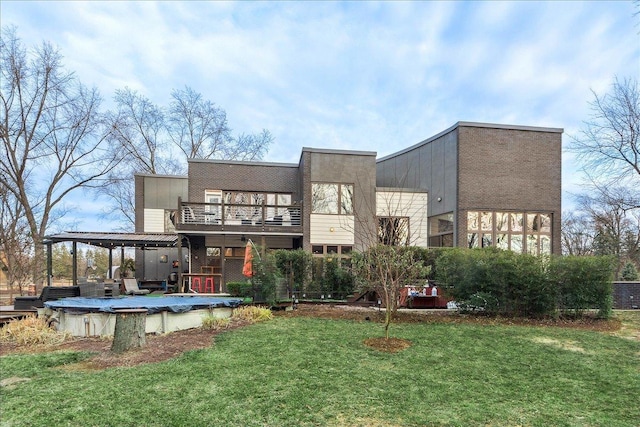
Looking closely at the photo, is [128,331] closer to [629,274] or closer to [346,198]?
[346,198]

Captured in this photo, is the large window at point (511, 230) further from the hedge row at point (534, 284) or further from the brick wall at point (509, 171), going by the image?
the hedge row at point (534, 284)

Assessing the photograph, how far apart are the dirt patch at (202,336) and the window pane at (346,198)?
667 centimetres

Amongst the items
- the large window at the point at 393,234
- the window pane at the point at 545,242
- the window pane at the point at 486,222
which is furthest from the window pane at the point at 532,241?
the large window at the point at 393,234

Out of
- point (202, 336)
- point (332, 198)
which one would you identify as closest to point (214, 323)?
point (202, 336)

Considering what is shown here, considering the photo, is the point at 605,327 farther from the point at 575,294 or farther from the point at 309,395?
the point at 309,395

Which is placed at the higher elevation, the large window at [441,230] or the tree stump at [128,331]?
the large window at [441,230]

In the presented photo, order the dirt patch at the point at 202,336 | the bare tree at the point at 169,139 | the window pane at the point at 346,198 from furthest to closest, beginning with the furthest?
1. the bare tree at the point at 169,139
2. the window pane at the point at 346,198
3. the dirt patch at the point at 202,336

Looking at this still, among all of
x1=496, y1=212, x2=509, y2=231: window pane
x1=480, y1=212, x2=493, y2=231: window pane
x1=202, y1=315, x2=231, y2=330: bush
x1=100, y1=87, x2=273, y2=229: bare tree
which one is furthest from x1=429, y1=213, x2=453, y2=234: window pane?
x1=100, y1=87, x2=273, y2=229: bare tree

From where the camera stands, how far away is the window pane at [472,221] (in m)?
17.5

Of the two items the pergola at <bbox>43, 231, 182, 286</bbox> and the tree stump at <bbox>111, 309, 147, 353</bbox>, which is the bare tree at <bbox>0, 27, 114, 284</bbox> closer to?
the pergola at <bbox>43, 231, 182, 286</bbox>

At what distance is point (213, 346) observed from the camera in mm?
6461

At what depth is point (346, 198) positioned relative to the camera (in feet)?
59.1

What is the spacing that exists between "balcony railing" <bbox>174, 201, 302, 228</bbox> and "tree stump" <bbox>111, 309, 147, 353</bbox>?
29.8 ft

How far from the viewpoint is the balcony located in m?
15.3
